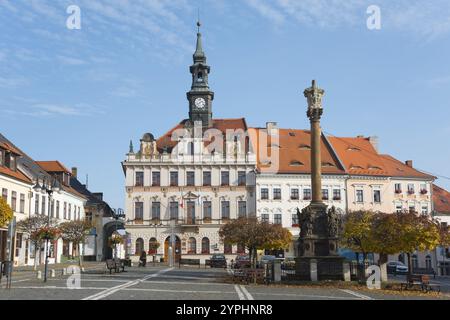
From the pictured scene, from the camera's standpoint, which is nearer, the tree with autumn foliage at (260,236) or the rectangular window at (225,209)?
the tree with autumn foliage at (260,236)

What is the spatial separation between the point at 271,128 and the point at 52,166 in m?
26.0

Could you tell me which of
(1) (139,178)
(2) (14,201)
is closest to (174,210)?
(1) (139,178)

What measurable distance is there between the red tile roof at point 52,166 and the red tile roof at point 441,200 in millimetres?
43059

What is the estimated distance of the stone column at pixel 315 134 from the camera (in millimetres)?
29984

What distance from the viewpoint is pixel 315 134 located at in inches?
1188

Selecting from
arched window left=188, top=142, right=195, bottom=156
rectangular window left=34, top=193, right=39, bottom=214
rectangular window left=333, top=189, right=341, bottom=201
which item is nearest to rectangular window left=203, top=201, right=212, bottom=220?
arched window left=188, top=142, right=195, bottom=156

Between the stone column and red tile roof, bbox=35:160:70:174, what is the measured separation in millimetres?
36781

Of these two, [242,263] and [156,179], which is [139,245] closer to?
[156,179]

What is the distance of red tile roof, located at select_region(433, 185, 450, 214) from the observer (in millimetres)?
64500

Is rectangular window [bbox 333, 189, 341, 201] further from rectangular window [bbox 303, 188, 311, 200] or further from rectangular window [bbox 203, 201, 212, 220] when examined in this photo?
rectangular window [bbox 203, 201, 212, 220]

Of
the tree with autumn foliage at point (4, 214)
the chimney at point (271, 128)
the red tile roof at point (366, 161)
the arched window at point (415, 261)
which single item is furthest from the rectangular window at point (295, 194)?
the tree with autumn foliage at point (4, 214)

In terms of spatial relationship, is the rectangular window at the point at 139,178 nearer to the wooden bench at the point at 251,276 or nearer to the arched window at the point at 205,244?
the arched window at the point at 205,244
